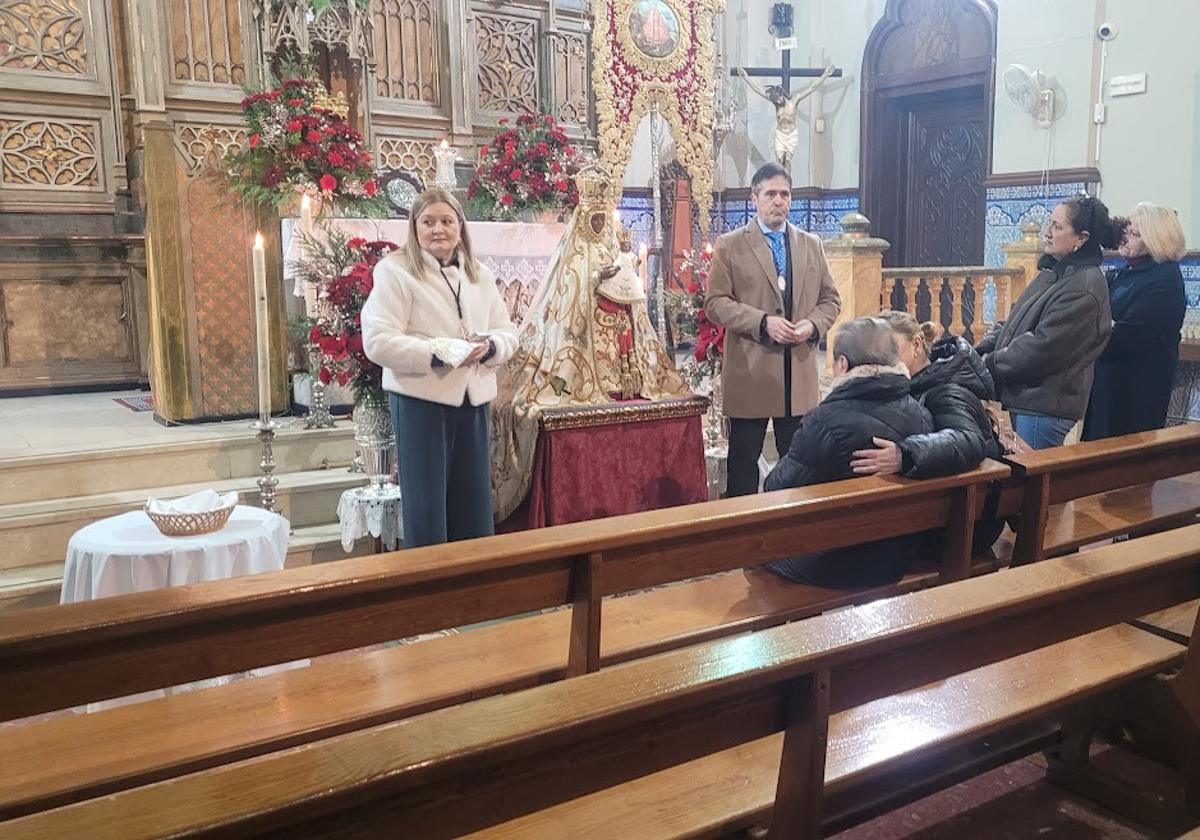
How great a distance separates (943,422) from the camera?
8.86 ft

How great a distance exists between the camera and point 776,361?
3.78m

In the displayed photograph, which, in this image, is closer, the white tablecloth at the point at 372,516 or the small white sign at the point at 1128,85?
the white tablecloth at the point at 372,516

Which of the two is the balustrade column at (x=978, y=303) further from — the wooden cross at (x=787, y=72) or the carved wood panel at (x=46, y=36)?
the carved wood panel at (x=46, y=36)

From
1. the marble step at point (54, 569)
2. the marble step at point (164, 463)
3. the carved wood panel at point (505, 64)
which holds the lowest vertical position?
the marble step at point (54, 569)

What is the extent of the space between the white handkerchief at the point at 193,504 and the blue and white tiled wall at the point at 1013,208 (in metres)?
6.73

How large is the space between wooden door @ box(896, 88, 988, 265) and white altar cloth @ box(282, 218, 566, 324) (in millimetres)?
4748

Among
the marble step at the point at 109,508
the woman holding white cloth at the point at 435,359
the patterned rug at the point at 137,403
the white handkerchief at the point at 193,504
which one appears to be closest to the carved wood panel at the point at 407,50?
the patterned rug at the point at 137,403

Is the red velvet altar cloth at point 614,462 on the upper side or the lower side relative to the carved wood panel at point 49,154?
lower

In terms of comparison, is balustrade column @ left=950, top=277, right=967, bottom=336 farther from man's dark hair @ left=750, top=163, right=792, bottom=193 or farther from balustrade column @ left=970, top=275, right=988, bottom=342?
man's dark hair @ left=750, top=163, right=792, bottom=193

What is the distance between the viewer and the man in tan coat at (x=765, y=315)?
12.3ft

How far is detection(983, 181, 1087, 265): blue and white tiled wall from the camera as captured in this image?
302 inches

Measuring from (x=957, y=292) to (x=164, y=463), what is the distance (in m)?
5.27

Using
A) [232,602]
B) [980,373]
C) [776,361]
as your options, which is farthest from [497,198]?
[232,602]

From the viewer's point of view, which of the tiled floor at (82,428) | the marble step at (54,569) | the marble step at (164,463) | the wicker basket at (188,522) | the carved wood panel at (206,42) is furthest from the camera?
the carved wood panel at (206,42)
